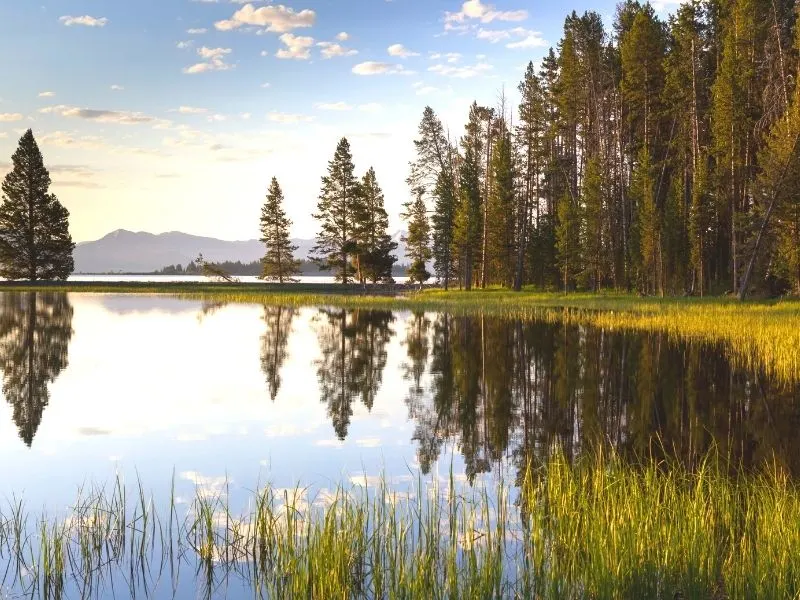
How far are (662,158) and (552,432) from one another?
174 feet

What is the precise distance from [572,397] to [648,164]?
37064 mm

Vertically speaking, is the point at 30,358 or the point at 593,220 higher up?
the point at 593,220

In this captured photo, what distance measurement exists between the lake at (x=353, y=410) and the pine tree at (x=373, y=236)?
49.5m

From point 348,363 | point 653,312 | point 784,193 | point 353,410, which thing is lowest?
point 353,410

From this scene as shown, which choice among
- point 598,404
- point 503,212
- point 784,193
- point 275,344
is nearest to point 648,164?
point 784,193

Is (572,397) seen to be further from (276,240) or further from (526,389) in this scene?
(276,240)

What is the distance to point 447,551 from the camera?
6.48m

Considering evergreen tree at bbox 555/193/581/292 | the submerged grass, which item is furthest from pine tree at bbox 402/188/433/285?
→ the submerged grass

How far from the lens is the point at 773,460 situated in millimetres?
9992

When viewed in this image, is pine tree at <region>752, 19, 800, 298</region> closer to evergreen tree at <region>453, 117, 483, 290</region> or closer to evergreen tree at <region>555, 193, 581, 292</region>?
evergreen tree at <region>555, 193, 581, 292</region>

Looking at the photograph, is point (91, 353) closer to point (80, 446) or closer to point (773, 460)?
point (80, 446)

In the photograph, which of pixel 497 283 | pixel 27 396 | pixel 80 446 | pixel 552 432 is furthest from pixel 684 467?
pixel 497 283

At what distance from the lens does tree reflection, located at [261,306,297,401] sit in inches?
746

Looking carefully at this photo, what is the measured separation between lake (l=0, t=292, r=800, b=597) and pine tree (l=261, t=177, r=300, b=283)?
178 ft
